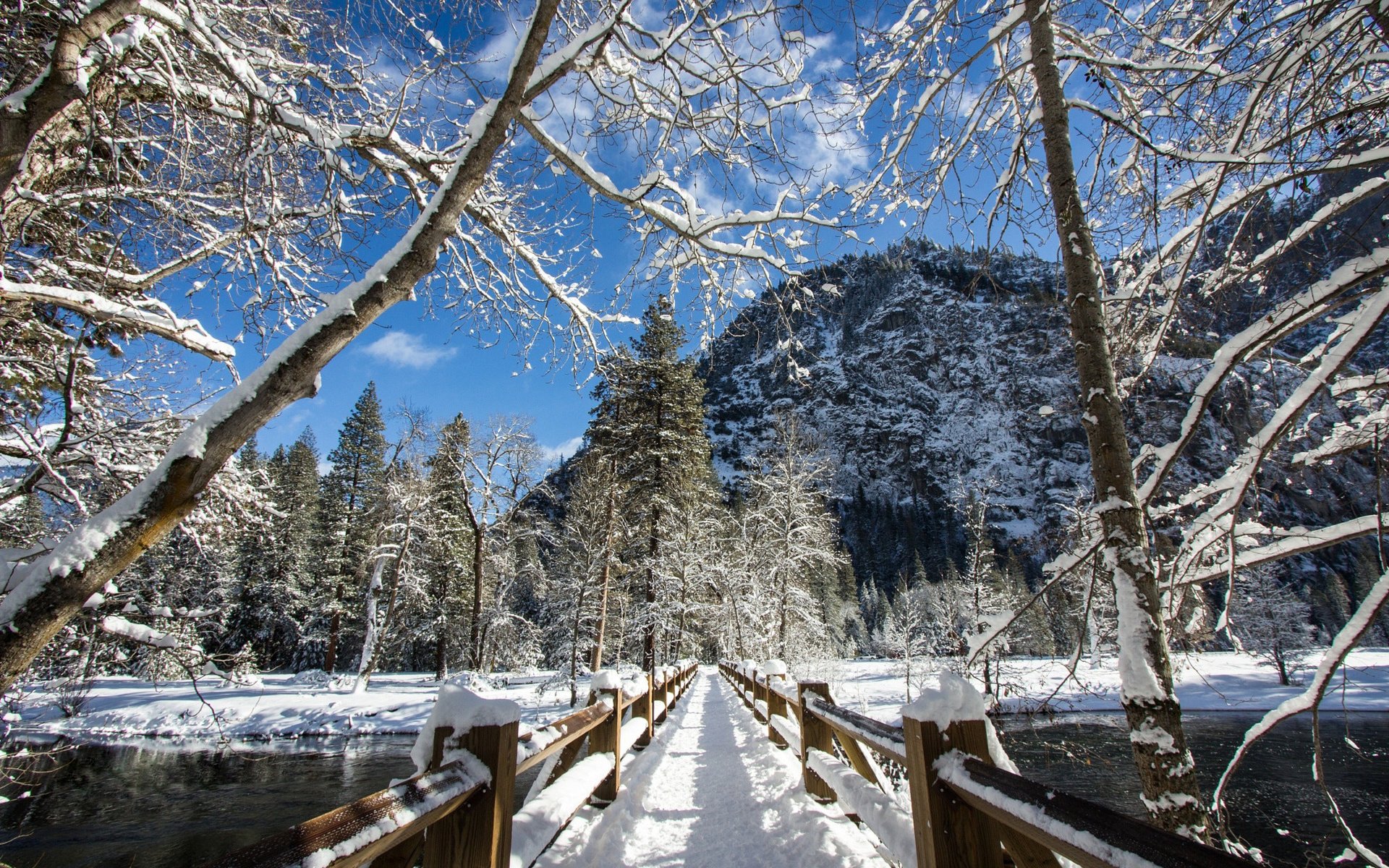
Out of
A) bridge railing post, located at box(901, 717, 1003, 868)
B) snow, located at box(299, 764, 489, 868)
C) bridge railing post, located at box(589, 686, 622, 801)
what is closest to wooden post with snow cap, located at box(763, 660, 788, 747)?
bridge railing post, located at box(589, 686, 622, 801)

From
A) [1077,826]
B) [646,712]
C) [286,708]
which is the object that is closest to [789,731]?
[646,712]

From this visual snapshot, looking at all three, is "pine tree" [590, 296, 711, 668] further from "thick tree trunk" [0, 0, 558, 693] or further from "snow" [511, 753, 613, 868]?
"thick tree trunk" [0, 0, 558, 693]

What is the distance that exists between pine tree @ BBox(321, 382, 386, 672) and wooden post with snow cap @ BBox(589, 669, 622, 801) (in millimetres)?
24992

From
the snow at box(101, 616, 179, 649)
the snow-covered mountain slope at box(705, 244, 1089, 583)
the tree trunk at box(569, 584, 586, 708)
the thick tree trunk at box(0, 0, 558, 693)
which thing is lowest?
the tree trunk at box(569, 584, 586, 708)

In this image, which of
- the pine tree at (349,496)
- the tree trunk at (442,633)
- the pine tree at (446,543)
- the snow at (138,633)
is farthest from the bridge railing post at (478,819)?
the pine tree at (349,496)

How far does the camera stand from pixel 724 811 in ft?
15.0

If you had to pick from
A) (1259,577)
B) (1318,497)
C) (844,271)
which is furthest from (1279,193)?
(1259,577)

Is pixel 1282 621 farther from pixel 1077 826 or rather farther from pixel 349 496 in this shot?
pixel 349 496

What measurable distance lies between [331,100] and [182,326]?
1.73m

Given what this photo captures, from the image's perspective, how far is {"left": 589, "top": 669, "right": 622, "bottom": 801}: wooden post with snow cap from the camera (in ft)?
14.6

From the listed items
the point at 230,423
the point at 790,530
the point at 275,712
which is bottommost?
the point at 275,712

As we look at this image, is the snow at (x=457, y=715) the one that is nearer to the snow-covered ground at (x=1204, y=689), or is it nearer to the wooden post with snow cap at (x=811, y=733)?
the wooden post with snow cap at (x=811, y=733)

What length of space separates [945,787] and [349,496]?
116 feet

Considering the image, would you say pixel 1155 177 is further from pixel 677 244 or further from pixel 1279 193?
pixel 677 244
